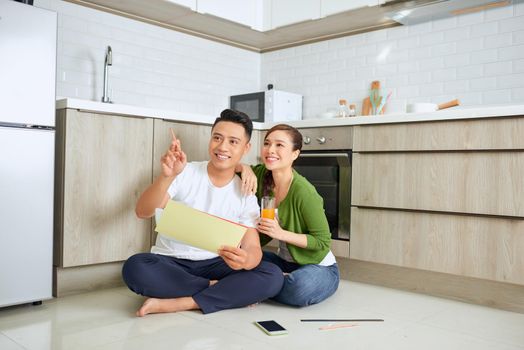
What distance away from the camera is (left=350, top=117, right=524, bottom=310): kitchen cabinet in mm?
2445

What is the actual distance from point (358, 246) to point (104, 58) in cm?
200

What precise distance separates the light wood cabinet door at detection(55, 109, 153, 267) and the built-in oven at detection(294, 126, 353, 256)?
3.25 feet

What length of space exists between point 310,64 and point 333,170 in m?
1.23

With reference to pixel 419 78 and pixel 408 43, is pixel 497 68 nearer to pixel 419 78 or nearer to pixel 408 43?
pixel 419 78

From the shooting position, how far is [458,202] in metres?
2.60

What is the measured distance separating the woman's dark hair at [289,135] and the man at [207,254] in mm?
152

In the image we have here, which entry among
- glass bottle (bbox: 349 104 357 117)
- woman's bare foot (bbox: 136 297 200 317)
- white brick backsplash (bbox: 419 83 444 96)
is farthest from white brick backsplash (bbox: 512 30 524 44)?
woman's bare foot (bbox: 136 297 200 317)

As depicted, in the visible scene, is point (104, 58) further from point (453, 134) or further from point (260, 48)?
point (453, 134)

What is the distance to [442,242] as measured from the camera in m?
2.65

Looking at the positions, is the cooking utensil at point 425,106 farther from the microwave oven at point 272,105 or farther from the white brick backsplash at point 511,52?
the microwave oven at point 272,105

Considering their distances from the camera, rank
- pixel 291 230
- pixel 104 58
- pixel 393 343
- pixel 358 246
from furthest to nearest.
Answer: pixel 104 58 → pixel 358 246 → pixel 291 230 → pixel 393 343

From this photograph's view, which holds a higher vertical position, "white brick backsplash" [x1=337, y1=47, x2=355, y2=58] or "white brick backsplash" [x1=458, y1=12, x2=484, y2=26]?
"white brick backsplash" [x1=458, y1=12, x2=484, y2=26]

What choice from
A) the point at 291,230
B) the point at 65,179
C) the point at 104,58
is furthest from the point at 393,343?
the point at 104,58

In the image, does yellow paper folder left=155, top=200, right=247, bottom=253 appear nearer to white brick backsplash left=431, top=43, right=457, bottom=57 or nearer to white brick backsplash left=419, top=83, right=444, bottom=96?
white brick backsplash left=419, top=83, right=444, bottom=96
